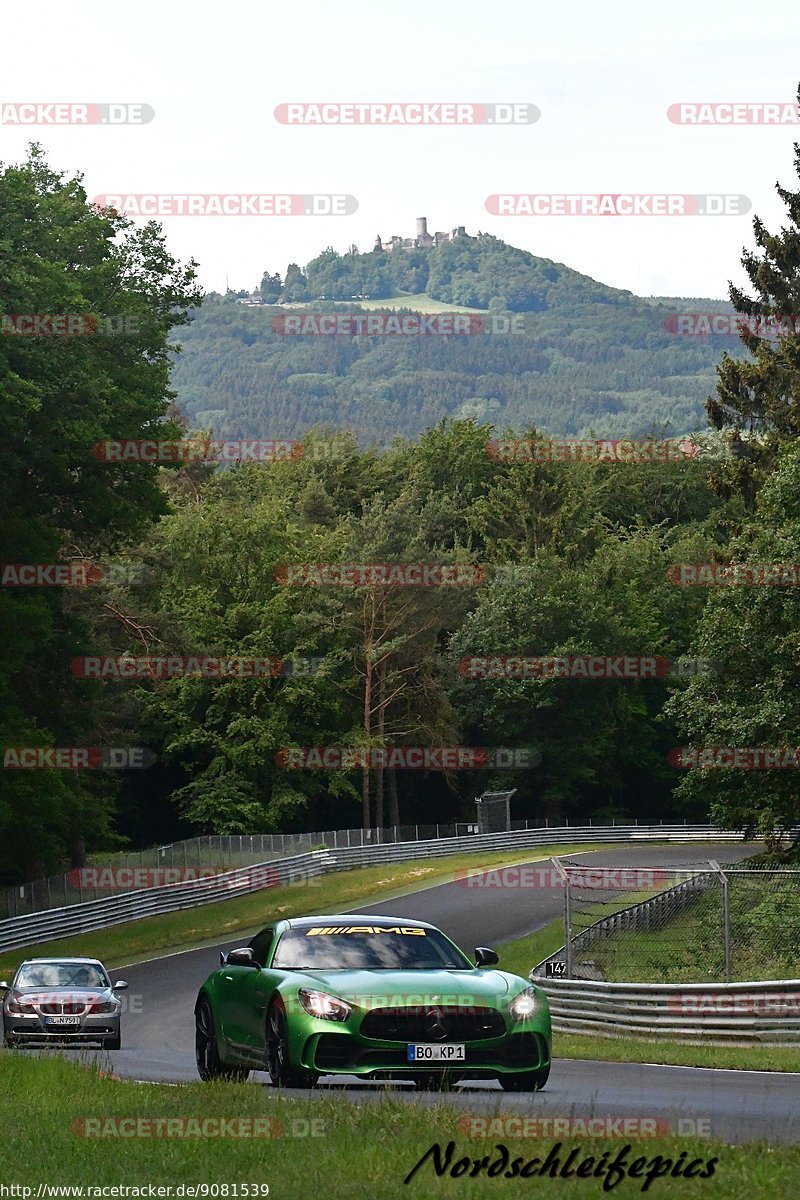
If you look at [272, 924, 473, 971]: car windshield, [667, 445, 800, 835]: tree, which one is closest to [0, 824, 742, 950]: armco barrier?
[667, 445, 800, 835]: tree

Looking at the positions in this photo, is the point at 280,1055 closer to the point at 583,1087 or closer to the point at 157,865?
the point at 583,1087

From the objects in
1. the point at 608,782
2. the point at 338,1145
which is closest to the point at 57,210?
the point at 338,1145

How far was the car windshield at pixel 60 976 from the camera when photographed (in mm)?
23016

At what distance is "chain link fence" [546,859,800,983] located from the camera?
21844 mm

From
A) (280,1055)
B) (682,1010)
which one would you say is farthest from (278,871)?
(280,1055)

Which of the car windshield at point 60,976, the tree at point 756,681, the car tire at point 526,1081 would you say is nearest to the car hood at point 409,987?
the car tire at point 526,1081

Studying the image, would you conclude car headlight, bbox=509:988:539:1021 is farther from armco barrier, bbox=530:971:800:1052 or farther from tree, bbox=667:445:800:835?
tree, bbox=667:445:800:835

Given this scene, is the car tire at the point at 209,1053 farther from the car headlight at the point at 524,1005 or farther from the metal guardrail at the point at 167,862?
the metal guardrail at the point at 167,862

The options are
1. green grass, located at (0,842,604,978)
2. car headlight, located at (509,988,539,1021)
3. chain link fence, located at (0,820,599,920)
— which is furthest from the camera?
chain link fence, located at (0,820,599,920)

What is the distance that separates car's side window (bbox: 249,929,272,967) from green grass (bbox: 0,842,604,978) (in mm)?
24349

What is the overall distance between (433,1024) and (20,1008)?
37.3 feet

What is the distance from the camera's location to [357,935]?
13.9 m

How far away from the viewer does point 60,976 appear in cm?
2325

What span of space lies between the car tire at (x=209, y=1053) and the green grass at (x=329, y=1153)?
234cm
